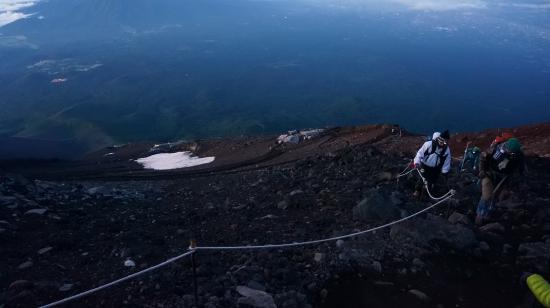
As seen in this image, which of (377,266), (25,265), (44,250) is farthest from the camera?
(44,250)

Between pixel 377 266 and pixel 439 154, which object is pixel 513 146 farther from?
pixel 377 266

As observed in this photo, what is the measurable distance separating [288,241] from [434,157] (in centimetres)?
362

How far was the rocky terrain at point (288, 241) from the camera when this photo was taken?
6395mm

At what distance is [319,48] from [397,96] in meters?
62.8

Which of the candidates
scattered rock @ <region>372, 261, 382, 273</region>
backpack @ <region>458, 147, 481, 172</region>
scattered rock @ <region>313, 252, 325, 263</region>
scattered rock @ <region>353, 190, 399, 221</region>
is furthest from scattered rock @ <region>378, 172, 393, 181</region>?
scattered rock @ <region>313, 252, 325, 263</region>

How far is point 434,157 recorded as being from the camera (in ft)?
30.3

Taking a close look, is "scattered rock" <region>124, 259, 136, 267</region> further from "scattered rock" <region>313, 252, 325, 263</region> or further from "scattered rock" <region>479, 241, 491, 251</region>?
"scattered rock" <region>479, 241, 491, 251</region>

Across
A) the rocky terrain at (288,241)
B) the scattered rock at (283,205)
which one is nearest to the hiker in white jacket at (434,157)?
the rocky terrain at (288,241)

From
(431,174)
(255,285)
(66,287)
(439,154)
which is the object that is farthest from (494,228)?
(66,287)

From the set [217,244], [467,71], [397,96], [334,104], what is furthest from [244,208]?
→ [467,71]

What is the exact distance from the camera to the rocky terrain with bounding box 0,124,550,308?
639 cm

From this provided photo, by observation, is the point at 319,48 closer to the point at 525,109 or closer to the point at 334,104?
the point at 334,104

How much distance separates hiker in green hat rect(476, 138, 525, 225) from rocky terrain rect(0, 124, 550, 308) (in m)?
0.44

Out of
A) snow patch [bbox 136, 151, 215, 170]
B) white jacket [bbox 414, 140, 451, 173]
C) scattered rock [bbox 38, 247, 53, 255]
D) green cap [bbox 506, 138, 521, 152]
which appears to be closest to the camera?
scattered rock [bbox 38, 247, 53, 255]
